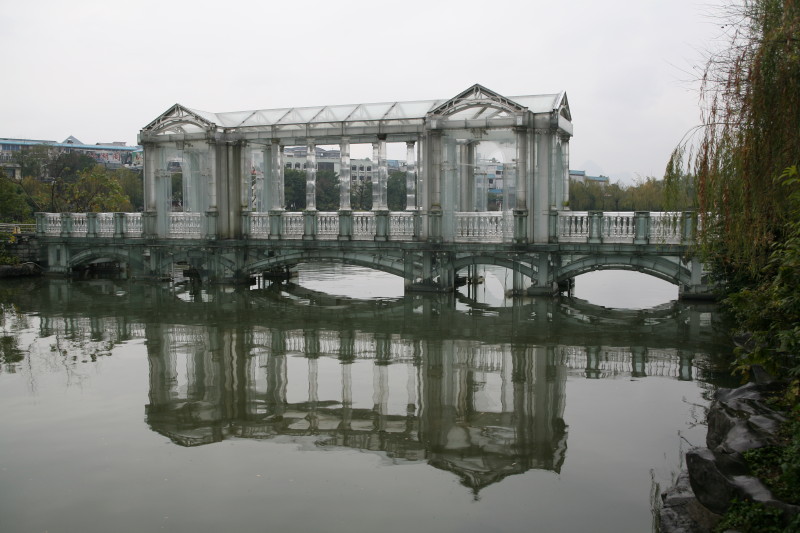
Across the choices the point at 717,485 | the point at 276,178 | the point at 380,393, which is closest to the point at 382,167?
the point at 276,178

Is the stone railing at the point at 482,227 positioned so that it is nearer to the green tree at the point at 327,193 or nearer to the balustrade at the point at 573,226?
the balustrade at the point at 573,226

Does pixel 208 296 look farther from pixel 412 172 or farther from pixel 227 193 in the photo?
pixel 412 172

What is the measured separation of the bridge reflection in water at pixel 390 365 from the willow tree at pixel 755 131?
10.6 feet

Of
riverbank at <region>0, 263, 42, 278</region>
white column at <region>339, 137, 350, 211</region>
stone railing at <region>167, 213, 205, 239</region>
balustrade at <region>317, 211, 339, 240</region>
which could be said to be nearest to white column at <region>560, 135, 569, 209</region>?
white column at <region>339, 137, 350, 211</region>

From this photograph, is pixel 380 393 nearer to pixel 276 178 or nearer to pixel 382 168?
pixel 382 168

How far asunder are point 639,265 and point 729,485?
13240 mm

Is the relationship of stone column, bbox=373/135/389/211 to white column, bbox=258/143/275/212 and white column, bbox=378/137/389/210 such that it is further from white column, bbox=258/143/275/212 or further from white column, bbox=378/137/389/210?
white column, bbox=258/143/275/212

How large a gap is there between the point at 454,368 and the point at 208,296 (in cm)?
1078

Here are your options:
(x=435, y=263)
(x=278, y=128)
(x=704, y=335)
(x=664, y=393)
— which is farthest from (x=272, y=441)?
(x=278, y=128)

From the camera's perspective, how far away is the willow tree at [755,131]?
7949mm

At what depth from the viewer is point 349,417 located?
9.85 m

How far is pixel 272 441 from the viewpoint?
894 cm

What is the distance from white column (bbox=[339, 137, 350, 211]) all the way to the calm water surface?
5.25 metres

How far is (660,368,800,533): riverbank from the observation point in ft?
19.4
